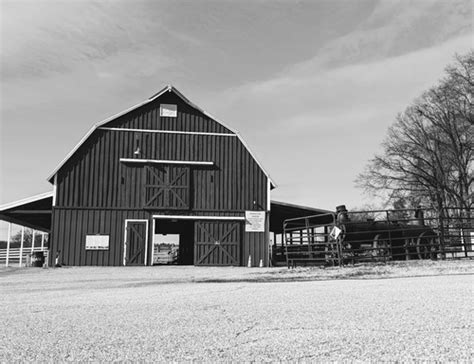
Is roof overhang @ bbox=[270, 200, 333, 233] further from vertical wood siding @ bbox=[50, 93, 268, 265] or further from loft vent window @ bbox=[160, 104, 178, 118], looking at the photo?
loft vent window @ bbox=[160, 104, 178, 118]

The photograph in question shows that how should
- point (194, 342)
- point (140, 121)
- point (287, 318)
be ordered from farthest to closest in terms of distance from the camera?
point (140, 121) → point (287, 318) → point (194, 342)

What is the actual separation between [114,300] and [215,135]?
15540 mm

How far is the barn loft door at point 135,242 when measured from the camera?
798 inches

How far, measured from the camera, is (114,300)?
7.23 metres

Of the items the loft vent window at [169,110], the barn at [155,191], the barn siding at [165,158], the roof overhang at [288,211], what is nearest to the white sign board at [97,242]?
the barn at [155,191]

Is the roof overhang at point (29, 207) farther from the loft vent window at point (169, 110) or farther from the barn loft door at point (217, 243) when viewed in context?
the barn loft door at point (217, 243)

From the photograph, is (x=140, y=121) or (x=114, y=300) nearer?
(x=114, y=300)

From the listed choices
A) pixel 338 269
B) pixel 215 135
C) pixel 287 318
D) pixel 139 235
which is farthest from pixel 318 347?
pixel 215 135

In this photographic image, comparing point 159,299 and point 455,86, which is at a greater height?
point 455,86

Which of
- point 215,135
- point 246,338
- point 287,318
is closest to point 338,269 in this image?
point 287,318

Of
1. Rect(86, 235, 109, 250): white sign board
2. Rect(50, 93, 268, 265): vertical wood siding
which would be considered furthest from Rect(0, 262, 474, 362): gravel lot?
Rect(50, 93, 268, 265): vertical wood siding

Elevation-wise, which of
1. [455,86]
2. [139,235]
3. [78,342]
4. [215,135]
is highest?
[455,86]

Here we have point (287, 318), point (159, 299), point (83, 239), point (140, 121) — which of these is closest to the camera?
point (287, 318)

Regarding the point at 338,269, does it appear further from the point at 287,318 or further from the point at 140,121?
the point at 140,121
